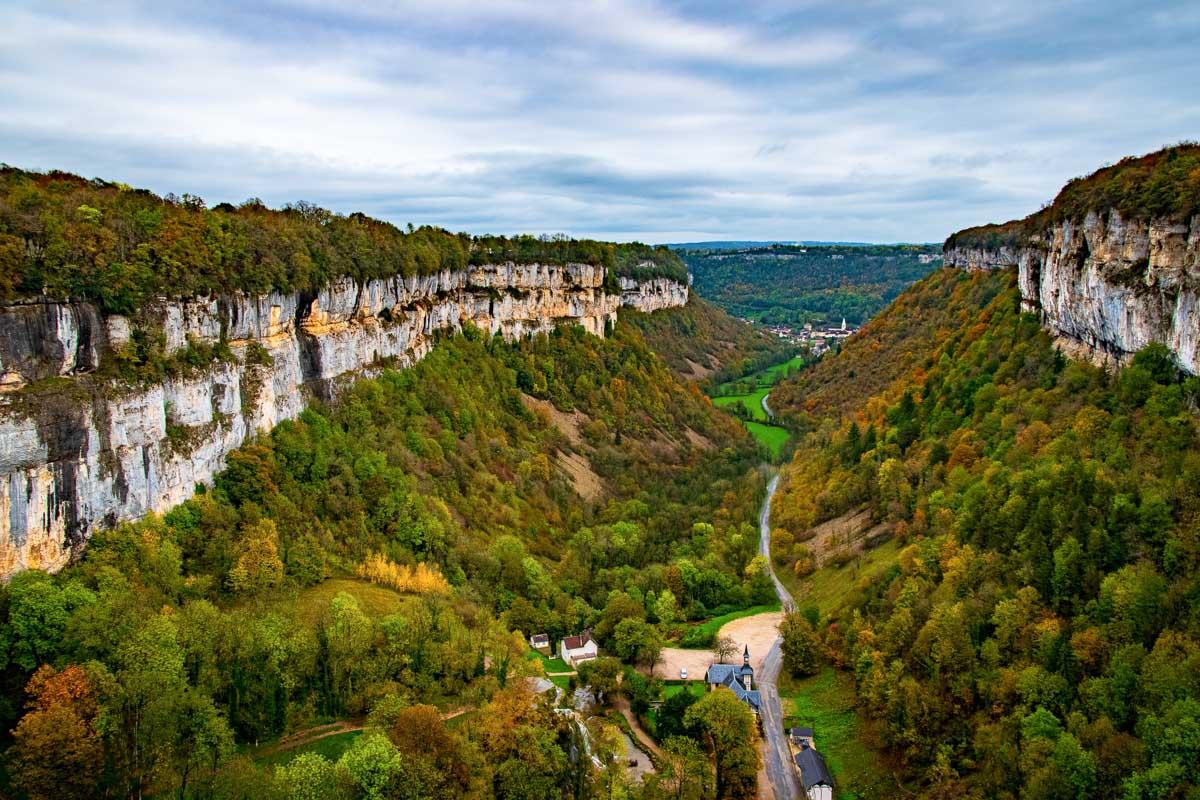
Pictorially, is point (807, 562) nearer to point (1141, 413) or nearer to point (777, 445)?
point (1141, 413)

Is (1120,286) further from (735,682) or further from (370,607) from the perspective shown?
(370,607)

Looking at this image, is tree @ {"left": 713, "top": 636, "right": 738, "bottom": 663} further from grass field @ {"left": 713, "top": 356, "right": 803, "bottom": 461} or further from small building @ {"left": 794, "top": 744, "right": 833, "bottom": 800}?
grass field @ {"left": 713, "top": 356, "right": 803, "bottom": 461}

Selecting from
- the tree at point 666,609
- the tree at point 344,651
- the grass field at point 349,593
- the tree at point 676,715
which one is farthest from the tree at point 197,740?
the tree at point 666,609

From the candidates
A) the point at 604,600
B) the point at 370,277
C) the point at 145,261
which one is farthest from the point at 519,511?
the point at 145,261

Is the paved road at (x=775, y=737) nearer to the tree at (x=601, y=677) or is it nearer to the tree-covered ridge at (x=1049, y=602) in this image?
the tree-covered ridge at (x=1049, y=602)

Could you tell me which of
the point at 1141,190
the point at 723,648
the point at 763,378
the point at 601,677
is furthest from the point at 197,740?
the point at 763,378
